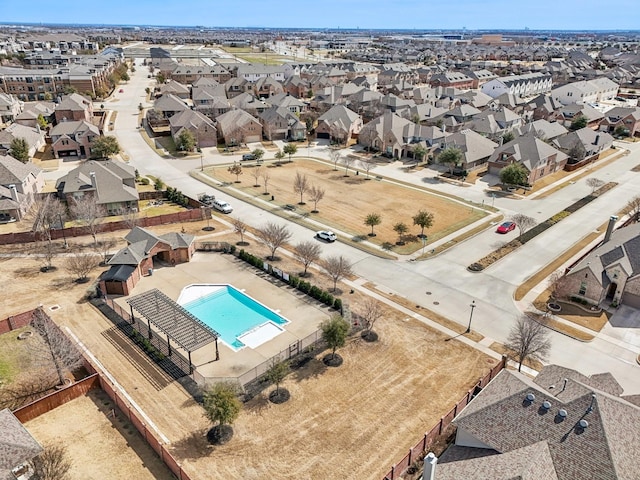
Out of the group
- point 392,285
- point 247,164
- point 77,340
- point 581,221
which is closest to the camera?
point 77,340

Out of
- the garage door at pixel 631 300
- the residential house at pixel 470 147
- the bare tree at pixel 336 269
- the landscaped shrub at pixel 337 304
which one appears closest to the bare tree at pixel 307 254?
the bare tree at pixel 336 269

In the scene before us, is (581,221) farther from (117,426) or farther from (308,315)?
(117,426)

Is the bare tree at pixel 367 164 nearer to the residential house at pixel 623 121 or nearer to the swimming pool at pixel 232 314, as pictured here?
the swimming pool at pixel 232 314

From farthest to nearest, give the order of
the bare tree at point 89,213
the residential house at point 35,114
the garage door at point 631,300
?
1. the residential house at point 35,114
2. the bare tree at point 89,213
3. the garage door at point 631,300

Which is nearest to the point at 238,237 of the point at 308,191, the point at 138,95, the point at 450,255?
the point at 308,191

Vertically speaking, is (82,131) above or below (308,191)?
above

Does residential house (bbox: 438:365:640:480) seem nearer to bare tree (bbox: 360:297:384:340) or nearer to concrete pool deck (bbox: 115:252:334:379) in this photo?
bare tree (bbox: 360:297:384:340)

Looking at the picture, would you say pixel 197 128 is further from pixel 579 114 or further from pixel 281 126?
pixel 579 114
